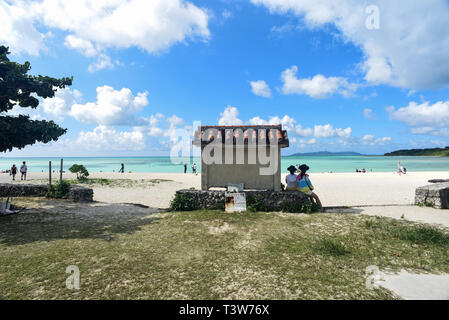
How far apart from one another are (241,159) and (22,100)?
36.7 ft

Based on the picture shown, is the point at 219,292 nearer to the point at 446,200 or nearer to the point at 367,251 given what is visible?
the point at 367,251

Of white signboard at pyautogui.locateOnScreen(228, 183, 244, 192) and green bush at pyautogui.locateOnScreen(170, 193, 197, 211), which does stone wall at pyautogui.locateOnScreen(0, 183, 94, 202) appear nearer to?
green bush at pyautogui.locateOnScreen(170, 193, 197, 211)

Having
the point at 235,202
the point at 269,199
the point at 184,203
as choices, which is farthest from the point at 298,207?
the point at 184,203

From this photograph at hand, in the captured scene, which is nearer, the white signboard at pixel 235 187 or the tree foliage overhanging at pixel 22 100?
the tree foliage overhanging at pixel 22 100

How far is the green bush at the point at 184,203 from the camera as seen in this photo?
423 inches

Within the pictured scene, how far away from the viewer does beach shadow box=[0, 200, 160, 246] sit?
7.44 meters

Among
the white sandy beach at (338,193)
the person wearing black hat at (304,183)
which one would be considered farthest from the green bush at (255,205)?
the white sandy beach at (338,193)

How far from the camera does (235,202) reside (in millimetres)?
10094

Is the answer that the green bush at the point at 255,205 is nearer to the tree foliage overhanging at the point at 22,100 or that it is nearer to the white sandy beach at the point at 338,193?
the white sandy beach at the point at 338,193

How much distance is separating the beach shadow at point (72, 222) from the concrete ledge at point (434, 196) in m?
14.2

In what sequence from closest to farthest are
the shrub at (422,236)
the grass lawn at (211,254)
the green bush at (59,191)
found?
the grass lawn at (211,254) → the shrub at (422,236) → the green bush at (59,191)

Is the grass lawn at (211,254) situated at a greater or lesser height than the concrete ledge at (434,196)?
lesser

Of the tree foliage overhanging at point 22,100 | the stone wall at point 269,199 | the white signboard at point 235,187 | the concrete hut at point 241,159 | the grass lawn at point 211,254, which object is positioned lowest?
the grass lawn at point 211,254

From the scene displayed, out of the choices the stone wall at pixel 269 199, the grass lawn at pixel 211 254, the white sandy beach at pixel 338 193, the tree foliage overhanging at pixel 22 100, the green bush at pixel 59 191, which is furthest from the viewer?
the white sandy beach at pixel 338 193
